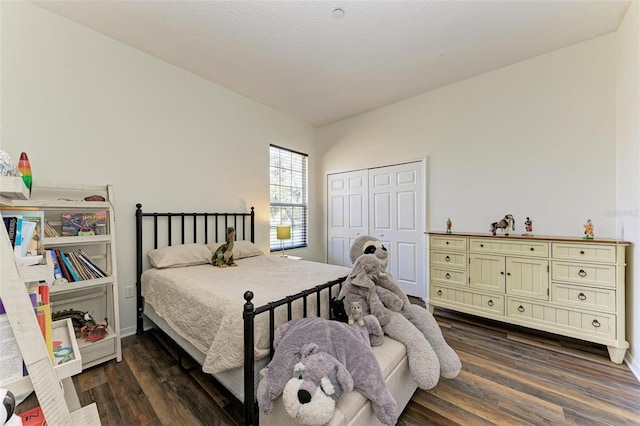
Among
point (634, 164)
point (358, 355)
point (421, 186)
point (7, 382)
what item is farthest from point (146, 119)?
point (634, 164)

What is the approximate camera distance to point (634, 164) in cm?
201

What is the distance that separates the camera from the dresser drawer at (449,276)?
2791 millimetres

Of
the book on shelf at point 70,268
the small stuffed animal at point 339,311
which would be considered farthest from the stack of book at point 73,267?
the small stuffed animal at point 339,311

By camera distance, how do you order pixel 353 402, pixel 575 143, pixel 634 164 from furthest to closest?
pixel 575 143 < pixel 634 164 < pixel 353 402

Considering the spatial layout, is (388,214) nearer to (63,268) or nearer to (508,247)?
(508,247)

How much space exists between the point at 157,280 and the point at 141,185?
104cm

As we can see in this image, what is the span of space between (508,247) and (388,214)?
5.34 ft

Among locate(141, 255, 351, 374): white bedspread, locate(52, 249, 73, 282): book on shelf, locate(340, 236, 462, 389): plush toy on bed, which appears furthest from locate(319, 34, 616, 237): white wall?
locate(52, 249, 73, 282): book on shelf

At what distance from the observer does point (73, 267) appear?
197 centimetres

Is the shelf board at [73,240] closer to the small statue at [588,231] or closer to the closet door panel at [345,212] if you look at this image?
the closet door panel at [345,212]

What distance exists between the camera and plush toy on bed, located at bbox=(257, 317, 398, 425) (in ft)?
3.29

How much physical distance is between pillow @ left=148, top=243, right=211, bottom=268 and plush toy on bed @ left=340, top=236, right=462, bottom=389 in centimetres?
172

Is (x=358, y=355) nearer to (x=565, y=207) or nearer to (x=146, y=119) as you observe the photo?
(x=565, y=207)

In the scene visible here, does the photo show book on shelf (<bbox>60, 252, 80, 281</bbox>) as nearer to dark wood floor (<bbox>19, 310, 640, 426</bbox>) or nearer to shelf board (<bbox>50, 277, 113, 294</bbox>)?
shelf board (<bbox>50, 277, 113, 294</bbox>)
